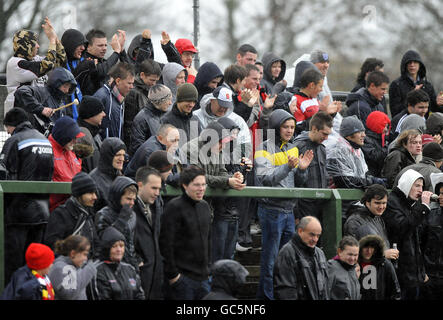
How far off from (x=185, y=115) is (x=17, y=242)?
261 centimetres

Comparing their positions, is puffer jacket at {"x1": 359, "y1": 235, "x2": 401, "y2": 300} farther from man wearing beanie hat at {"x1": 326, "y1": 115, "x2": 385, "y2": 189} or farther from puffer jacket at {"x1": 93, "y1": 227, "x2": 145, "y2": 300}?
puffer jacket at {"x1": 93, "y1": 227, "x2": 145, "y2": 300}

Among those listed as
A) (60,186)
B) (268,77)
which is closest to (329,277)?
(60,186)

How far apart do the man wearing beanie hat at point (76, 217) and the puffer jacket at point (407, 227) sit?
3554mm

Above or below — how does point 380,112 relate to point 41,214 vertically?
above

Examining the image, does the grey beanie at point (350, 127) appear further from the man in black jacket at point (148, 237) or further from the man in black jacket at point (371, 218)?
the man in black jacket at point (148, 237)

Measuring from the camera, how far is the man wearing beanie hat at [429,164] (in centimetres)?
1224

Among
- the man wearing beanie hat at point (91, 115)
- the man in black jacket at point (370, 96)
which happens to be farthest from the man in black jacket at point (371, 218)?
the man wearing beanie hat at point (91, 115)

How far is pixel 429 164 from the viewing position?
12.4 m

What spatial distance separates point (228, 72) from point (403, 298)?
347cm

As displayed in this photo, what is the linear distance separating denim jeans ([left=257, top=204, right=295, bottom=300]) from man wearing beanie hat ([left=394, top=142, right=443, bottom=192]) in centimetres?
145

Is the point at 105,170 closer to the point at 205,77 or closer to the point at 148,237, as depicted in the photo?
the point at 148,237

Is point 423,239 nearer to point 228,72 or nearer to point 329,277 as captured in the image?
point 329,277

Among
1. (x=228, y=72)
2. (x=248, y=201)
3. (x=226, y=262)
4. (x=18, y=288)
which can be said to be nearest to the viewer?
(x=18, y=288)

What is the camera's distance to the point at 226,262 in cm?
1005
